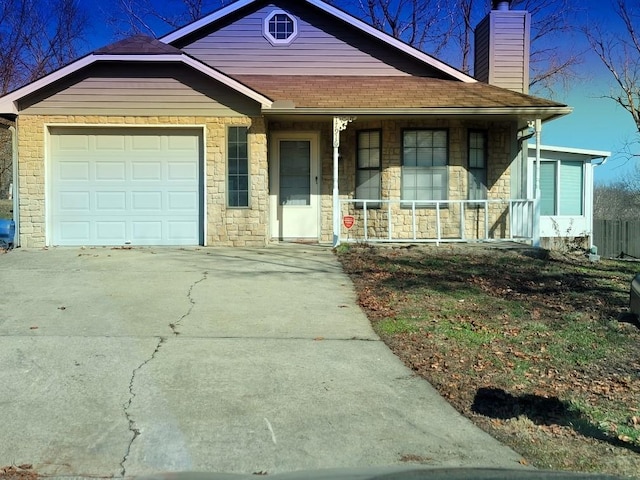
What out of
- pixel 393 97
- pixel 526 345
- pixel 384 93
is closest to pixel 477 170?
pixel 393 97

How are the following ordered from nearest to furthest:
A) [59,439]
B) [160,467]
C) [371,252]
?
[160,467] < [59,439] < [371,252]

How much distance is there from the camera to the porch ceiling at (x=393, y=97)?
12.9 metres

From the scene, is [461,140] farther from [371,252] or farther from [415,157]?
[371,252]

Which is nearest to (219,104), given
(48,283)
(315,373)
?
(48,283)

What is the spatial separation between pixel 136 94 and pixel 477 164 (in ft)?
24.6

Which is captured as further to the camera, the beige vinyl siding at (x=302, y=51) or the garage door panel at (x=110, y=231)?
the beige vinyl siding at (x=302, y=51)

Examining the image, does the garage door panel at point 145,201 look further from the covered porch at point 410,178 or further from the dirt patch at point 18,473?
the dirt patch at point 18,473

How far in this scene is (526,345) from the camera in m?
6.62

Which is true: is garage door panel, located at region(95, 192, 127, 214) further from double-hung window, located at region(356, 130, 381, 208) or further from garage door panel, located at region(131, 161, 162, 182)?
double-hung window, located at region(356, 130, 381, 208)

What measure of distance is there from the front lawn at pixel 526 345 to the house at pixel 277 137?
2699mm

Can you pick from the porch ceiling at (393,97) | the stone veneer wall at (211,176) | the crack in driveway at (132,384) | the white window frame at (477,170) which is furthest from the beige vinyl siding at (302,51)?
the crack in driveway at (132,384)

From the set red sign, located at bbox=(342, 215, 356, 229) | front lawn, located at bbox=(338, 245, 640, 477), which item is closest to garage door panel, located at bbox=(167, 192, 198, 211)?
red sign, located at bbox=(342, 215, 356, 229)

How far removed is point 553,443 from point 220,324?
13.4 ft

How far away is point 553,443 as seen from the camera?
4.41m
